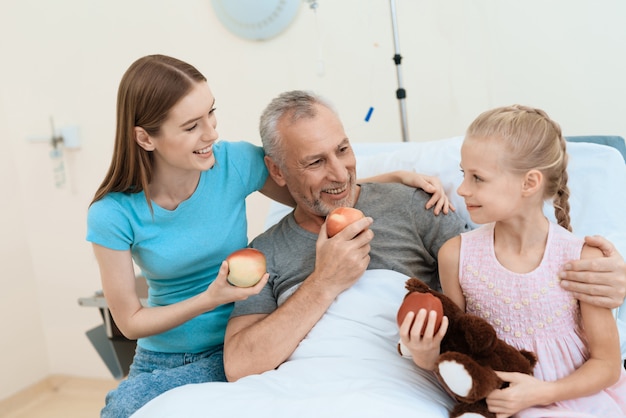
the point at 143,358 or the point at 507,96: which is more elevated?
the point at 507,96

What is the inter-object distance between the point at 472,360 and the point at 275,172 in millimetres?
773

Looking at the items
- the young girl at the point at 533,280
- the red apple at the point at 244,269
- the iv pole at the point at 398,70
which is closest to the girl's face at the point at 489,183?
the young girl at the point at 533,280

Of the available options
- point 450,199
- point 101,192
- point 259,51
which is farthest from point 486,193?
point 259,51

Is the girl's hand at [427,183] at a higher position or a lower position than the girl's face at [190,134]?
lower

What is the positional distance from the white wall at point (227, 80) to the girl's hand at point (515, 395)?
122 centimetres

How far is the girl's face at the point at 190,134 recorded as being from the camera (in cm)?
142

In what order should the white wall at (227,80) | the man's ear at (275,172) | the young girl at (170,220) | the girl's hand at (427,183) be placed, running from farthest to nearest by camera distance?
1. the white wall at (227,80)
2. the man's ear at (275,172)
3. the girl's hand at (427,183)
4. the young girl at (170,220)

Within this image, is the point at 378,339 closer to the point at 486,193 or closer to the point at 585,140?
the point at 486,193

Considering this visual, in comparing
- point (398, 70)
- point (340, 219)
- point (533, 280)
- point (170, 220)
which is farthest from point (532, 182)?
point (398, 70)

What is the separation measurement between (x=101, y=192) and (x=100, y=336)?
1087 millimetres

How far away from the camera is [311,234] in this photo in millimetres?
1572

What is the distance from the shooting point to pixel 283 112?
61.3 inches

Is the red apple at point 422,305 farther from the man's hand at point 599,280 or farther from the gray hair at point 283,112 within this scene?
the gray hair at point 283,112

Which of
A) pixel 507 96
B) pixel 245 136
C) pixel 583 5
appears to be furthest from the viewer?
pixel 245 136
